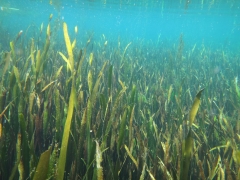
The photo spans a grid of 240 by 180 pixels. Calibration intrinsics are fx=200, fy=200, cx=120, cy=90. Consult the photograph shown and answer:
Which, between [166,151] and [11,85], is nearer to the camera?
[166,151]

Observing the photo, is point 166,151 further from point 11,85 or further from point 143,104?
point 143,104

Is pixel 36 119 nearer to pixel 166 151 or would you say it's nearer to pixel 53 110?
pixel 53 110

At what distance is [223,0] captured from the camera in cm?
2297

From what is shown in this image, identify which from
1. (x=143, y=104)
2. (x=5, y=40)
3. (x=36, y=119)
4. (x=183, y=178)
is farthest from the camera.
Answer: (x=5, y=40)

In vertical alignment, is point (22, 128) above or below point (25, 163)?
above

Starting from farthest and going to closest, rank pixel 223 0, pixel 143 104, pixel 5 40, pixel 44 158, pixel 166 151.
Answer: pixel 223 0 → pixel 5 40 → pixel 143 104 → pixel 166 151 → pixel 44 158

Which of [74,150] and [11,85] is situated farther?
[11,85]

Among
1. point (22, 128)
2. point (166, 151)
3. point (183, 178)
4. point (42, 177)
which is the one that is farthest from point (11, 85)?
point (183, 178)

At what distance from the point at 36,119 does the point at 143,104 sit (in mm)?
A: 2647

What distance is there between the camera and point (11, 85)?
286 centimetres

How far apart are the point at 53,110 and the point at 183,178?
2417mm

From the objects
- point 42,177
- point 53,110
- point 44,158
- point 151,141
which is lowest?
point 151,141

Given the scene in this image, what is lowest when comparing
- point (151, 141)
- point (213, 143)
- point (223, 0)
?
point (213, 143)

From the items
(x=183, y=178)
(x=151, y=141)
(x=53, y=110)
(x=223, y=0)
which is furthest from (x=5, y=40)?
(x=223, y=0)
